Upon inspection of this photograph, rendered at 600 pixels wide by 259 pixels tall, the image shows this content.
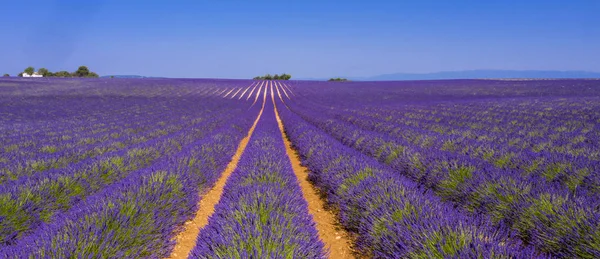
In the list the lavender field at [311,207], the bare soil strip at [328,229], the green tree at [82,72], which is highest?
the green tree at [82,72]

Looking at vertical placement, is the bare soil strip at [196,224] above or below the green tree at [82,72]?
below

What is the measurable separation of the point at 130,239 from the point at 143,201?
713 mm

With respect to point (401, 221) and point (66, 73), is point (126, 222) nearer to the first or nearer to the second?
point (401, 221)

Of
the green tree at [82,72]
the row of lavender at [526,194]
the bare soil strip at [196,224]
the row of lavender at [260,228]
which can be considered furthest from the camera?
the green tree at [82,72]

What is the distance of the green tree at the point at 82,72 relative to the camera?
10118 centimetres

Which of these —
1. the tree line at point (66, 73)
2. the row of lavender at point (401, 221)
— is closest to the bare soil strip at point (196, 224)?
the row of lavender at point (401, 221)

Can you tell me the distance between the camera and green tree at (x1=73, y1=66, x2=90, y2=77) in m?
101

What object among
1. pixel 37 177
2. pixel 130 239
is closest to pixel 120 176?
pixel 37 177

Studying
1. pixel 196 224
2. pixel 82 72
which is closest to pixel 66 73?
pixel 82 72

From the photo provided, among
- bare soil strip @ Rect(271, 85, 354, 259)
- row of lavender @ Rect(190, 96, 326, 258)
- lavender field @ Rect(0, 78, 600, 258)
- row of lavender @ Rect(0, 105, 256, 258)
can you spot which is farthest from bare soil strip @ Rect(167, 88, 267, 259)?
bare soil strip @ Rect(271, 85, 354, 259)

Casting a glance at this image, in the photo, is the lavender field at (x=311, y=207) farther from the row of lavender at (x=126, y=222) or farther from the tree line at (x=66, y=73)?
the tree line at (x=66, y=73)

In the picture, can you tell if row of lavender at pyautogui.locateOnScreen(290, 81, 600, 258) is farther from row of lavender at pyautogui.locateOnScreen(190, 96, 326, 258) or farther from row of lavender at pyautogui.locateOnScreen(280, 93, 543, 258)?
row of lavender at pyautogui.locateOnScreen(190, 96, 326, 258)

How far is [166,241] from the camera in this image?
12.0 ft

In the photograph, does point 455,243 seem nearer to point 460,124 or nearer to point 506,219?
point 506,219
